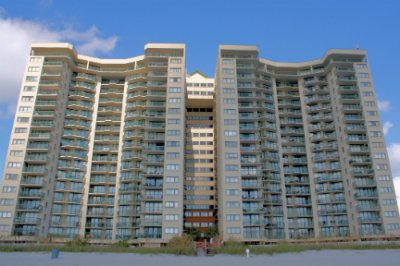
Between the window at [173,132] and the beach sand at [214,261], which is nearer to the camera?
the beach sand at [214,261]

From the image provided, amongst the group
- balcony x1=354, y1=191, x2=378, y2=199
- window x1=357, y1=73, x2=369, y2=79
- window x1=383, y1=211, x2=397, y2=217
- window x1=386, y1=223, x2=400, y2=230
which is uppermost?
window x1=357, y1=73, x2=369, y2=79

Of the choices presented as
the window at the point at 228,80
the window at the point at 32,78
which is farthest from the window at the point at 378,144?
the window at the point at 32,78

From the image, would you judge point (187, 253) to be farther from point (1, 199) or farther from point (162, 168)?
point (1, 199)

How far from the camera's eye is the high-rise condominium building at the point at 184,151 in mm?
82562

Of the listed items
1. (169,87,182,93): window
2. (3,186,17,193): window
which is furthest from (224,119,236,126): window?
(3,186,17,193): window

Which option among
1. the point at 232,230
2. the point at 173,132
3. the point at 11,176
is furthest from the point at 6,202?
the point at 232,230

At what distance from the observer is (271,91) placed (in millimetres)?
99875

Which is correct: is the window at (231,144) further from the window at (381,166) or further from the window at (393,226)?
the window at (393,226)

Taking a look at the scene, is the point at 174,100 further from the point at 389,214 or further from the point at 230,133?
the point at 389,214

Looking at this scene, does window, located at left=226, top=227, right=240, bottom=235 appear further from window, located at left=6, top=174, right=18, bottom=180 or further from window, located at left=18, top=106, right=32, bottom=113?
window, located at left=18, top=106, right=32, bottom=113

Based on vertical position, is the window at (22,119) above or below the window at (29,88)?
below

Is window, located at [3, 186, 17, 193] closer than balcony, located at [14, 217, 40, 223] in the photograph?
No

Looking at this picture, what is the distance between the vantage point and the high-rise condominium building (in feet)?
271

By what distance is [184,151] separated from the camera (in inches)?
3733
